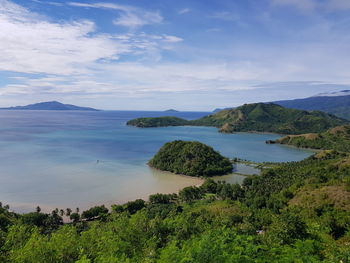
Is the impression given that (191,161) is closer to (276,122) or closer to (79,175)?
(79,175)

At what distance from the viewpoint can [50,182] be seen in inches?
2026

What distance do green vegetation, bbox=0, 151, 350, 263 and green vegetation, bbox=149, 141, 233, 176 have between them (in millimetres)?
12815

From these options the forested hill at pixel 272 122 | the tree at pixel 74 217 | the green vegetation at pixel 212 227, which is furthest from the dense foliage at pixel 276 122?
the tree at pixel 74 217

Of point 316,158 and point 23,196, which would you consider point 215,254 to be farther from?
point 316,158

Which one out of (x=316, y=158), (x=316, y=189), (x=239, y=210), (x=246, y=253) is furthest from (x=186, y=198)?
(x=316, y=158)

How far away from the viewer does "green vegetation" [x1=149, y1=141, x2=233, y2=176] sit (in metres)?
63.6

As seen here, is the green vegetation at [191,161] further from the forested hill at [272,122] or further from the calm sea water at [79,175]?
the forested hill at [272,122]

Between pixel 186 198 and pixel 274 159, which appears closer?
pixel 186 198

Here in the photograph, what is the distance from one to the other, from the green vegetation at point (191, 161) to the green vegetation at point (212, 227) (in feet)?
42.0

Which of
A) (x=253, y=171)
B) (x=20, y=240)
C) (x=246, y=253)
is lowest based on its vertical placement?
(x=253, y=171)

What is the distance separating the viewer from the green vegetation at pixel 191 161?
209 feet

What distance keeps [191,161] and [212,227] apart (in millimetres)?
43329

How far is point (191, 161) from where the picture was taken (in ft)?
217

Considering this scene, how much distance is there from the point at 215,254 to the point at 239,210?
29.5 metres
